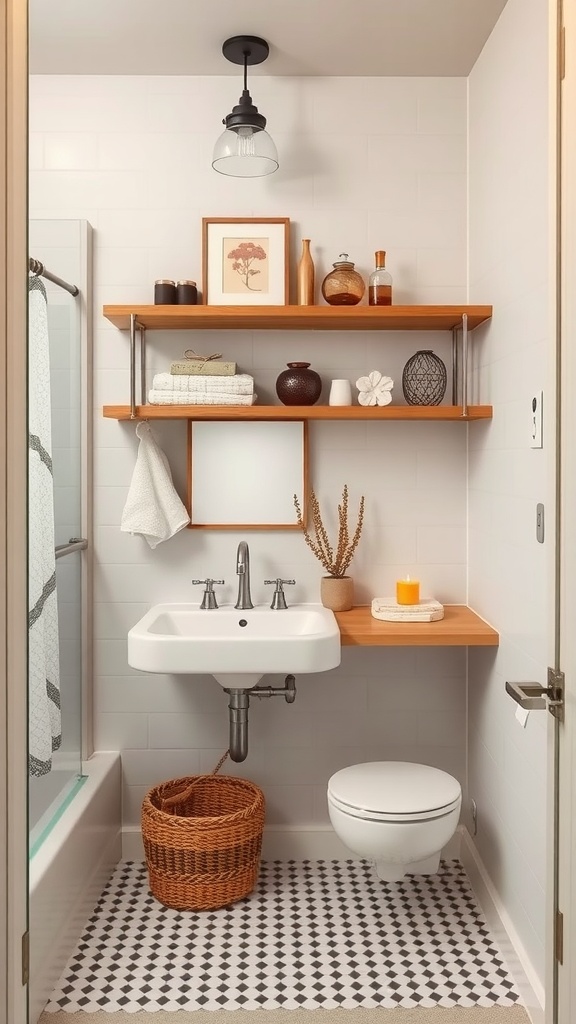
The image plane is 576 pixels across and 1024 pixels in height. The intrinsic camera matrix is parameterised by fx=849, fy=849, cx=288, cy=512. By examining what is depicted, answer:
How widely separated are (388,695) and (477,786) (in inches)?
16.2

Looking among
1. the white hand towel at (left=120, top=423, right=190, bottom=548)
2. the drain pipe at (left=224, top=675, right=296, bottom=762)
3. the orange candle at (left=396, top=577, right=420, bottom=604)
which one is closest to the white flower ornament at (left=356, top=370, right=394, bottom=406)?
the orange candle at (left=396, top=577, right=420, bottom=604)

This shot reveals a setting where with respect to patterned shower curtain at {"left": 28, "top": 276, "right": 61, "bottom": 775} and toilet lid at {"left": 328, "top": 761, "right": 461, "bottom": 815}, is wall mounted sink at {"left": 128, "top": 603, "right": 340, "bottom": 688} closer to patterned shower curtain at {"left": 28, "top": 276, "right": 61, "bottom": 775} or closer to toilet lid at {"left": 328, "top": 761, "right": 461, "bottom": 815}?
patterned shower curtain at {"left": 28, "top": 276, "right": 61, "bottom": 775}

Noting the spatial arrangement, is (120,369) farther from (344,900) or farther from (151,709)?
(344,900)

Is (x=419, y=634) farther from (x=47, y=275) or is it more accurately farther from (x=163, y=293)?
(x=47, y=275)

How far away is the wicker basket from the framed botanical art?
1.63 metres

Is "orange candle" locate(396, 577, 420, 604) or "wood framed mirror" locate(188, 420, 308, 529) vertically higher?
"wood framed mirror" locate(188, 420, 308, 529)

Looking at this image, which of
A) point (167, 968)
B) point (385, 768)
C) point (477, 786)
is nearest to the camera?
point (167, 968)

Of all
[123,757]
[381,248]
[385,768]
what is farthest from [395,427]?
[123,757]

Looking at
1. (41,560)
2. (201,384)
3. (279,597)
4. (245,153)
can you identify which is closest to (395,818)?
(279,597)

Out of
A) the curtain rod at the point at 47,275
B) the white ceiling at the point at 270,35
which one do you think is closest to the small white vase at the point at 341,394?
the curtain rod at the point at 47,275

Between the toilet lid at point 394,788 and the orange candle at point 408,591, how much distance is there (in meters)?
0.51

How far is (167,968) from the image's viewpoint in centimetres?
226

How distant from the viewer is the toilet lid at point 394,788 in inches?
90.1

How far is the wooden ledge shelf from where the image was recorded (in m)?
2.62
